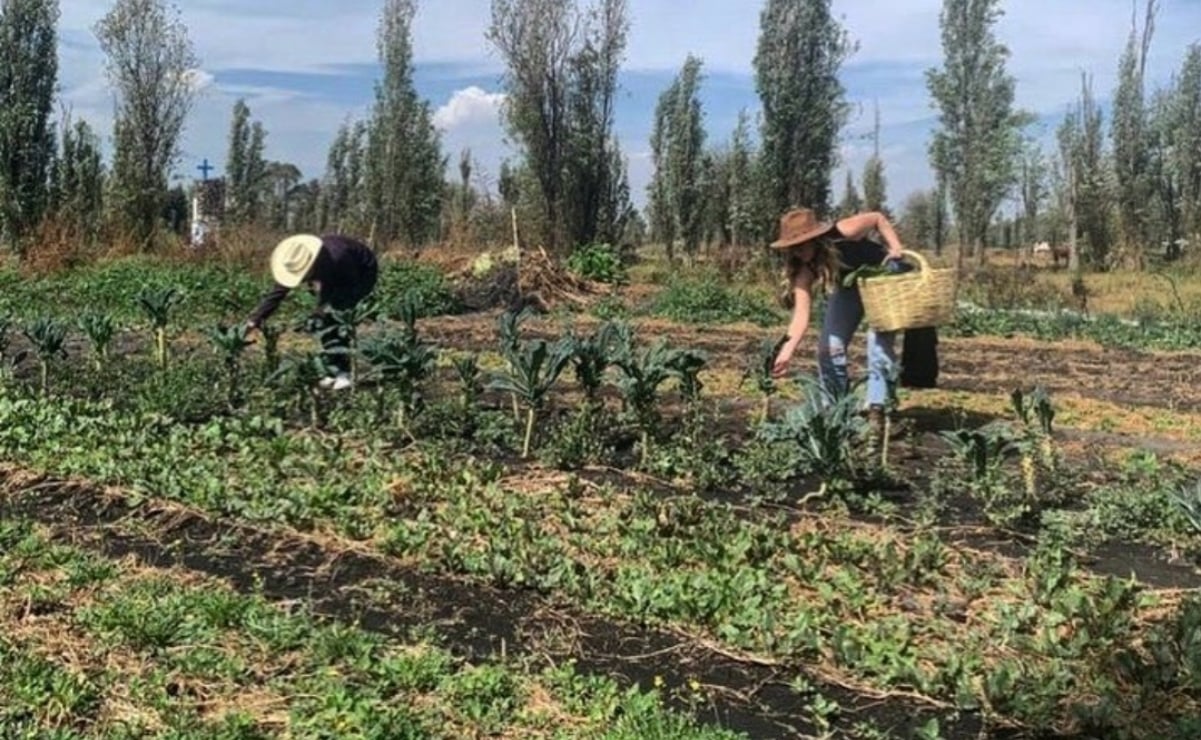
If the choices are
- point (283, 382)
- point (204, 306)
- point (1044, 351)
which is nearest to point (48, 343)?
point (283, 382)

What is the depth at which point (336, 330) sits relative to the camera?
788cm

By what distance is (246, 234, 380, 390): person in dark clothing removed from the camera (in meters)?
7.88

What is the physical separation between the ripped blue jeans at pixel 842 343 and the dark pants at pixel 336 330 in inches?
121

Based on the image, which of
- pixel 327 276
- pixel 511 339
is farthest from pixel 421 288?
pixel 511 339

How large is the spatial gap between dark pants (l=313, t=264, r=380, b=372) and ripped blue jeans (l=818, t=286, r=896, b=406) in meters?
3.07

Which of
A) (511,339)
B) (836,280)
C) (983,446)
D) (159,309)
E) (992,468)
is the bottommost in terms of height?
(992,468)

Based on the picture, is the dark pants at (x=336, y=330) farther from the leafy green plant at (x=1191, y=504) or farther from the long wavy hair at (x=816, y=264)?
the leafy green plant at (x=1191, y=504)

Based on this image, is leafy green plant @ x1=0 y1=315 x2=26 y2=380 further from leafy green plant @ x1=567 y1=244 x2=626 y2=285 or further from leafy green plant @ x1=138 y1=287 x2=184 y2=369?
leafy green plant @ x1=567 y1=244 x2=626 y2=285

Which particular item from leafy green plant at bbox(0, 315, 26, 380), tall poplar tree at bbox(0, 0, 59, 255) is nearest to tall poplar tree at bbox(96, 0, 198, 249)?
tall poplar tree at bbox(0, 0, 59, 255)

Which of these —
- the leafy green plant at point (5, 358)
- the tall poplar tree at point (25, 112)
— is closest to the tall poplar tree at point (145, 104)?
the tall poplar tree at point (25, 112)

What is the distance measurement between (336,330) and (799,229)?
333cm

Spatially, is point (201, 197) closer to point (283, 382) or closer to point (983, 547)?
point (283, 382)

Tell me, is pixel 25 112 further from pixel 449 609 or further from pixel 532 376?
pixel 449 609

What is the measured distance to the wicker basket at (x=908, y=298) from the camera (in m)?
6.20
